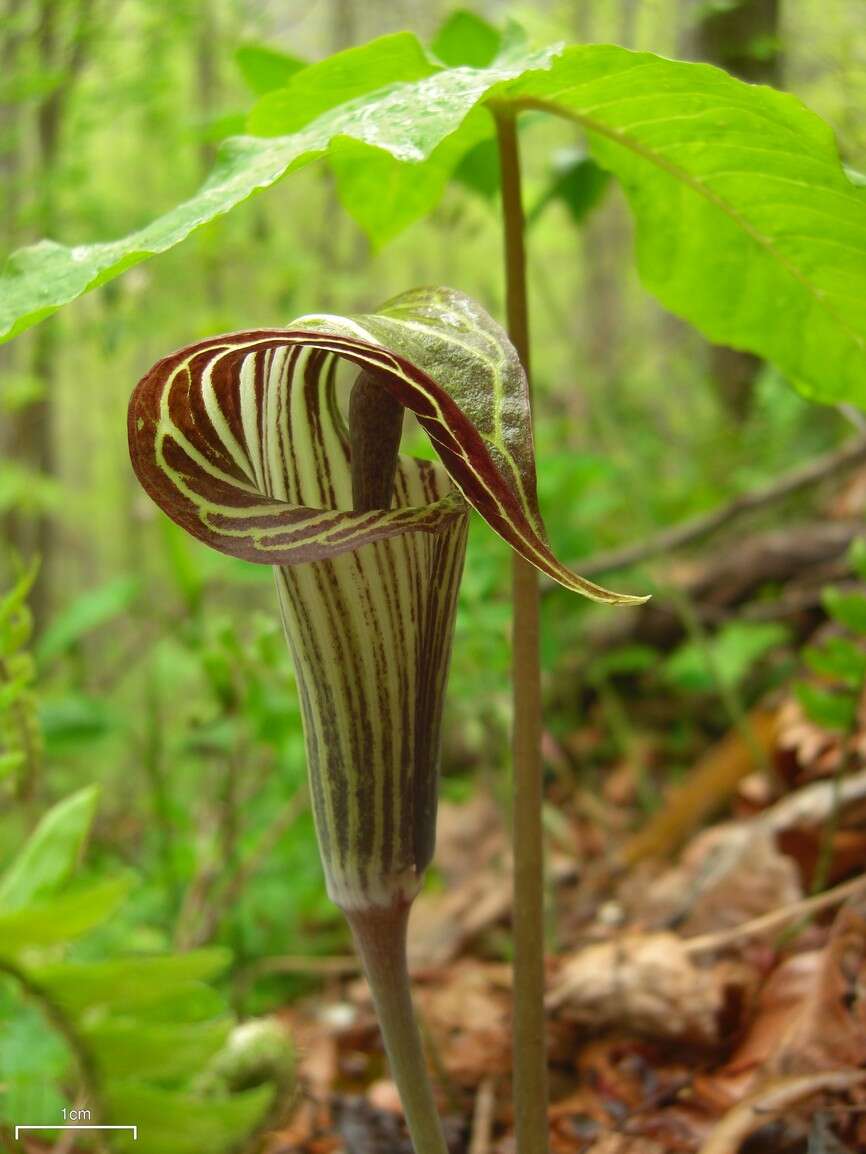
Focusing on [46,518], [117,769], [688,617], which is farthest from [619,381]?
[688,617]

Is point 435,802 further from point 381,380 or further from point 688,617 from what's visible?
point 688,617

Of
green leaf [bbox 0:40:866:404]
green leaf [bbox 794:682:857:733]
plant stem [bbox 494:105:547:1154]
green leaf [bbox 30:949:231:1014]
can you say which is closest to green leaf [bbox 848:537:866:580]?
green leaf [bbox 794:682:857:733]

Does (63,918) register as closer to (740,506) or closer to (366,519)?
(366,519)

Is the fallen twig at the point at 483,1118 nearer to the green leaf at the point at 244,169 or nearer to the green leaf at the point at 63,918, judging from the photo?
the green leaf at the point at 63,918

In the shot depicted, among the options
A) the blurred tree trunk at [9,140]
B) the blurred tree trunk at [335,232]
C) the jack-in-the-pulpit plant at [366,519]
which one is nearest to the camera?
the jack-in-the-pulpit plant at [366,519]

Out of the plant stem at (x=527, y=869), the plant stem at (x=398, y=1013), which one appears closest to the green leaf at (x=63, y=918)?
the plant stem at (x=398, y=1013)
